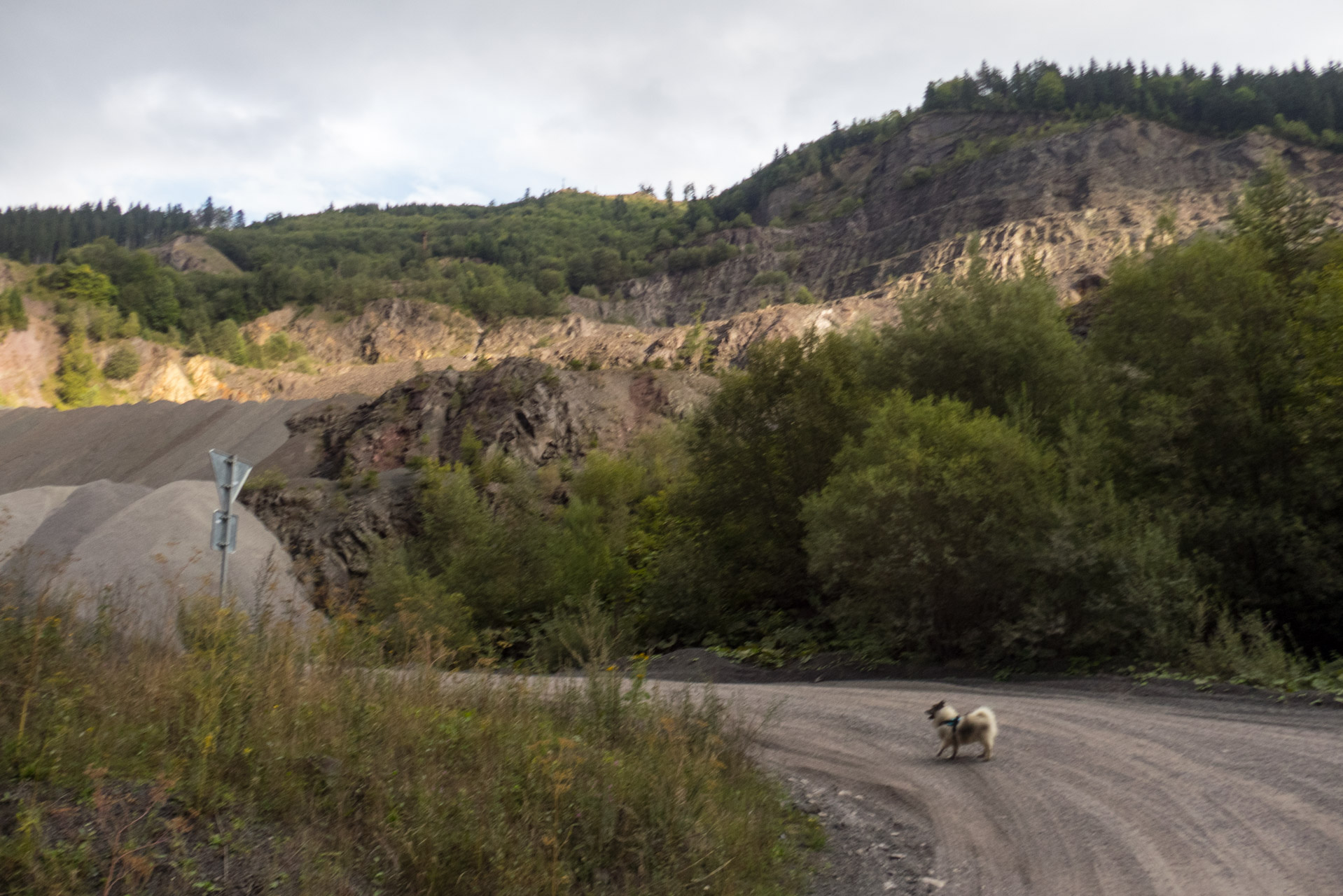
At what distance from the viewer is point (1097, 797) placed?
6746 mm

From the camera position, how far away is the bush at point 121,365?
293 ft

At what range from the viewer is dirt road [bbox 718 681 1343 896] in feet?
17.5

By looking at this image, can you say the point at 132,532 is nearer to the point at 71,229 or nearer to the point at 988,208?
the point at 988,208

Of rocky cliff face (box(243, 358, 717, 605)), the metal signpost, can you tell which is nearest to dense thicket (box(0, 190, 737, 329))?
rocky cliff face (box(243, 358, 717, 605))

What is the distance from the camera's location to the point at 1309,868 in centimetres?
511

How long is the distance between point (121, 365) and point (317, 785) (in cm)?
10409

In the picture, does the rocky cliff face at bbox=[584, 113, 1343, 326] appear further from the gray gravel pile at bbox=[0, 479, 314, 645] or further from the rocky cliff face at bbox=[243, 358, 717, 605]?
the gray gravel pile at bbox=[0, 479, 314, 645]

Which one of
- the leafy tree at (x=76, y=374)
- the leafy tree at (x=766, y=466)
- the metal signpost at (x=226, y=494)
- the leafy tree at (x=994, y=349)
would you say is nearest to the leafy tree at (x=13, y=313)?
the leafy tree at (x=76, y=374)

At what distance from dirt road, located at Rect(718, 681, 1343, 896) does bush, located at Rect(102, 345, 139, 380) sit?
10121cm

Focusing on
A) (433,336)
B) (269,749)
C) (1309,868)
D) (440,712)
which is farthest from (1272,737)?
(433,336)

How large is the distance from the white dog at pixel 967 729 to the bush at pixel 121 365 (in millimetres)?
103610

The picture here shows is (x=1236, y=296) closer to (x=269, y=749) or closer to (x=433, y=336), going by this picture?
(x=269, y=749)

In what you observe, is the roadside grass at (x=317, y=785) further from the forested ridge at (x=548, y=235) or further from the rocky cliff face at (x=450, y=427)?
the forested ridge at (x=548, y=235)

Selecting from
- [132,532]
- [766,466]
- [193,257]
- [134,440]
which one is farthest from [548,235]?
[766,466]
